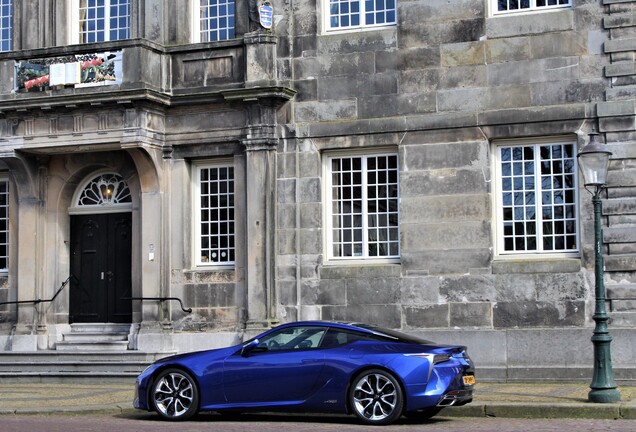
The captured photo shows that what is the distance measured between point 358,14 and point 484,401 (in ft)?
27.8

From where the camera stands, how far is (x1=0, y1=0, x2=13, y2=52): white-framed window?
24281 millimetres

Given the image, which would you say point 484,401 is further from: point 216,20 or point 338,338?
point 216,20

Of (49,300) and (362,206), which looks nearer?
(362,206)

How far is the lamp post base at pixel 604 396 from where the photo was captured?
53.9ft

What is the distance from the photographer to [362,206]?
21953mm

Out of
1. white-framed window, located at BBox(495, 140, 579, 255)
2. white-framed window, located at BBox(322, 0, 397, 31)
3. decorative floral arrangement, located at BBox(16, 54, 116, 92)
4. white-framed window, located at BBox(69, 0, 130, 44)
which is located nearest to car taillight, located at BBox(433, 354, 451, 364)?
white-framed window, located at BBox(495, 140, 579, 255)

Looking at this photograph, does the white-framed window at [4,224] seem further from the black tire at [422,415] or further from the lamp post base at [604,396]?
the lamp post base at [604,396]

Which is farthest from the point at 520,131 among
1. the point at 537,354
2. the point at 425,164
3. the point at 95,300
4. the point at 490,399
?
the point at 95,300

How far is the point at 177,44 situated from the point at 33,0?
3287 mm

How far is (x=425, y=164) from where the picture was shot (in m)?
21.3

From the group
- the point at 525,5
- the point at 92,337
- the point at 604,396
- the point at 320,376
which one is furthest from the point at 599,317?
the point at 92,337

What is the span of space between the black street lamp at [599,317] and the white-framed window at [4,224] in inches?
492

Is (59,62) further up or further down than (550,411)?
further up

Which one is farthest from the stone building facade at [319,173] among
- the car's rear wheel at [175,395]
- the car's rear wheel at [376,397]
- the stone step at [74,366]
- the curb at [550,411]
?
the car's rear wheel at [175,395]
